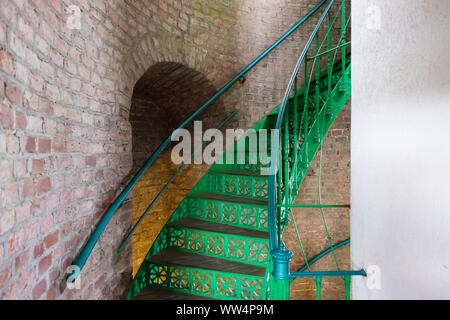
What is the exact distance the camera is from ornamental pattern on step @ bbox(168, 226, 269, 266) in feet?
8.11

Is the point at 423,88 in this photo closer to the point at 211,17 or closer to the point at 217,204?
the point at 217,204

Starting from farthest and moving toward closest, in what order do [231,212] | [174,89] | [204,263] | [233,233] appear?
[174,89] < [231,212] < [233,233] < [204,263]

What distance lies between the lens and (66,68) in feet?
4.89

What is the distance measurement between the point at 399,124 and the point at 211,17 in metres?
2.84

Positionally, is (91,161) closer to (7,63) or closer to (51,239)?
(51,239)

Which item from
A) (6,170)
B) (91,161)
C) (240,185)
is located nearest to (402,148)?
(6,170)

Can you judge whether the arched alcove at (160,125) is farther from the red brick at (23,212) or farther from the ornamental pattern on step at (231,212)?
the red brick at (23,212)

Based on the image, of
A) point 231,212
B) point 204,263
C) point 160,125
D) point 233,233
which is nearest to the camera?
point 204,263

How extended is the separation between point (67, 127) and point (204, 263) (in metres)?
1.47

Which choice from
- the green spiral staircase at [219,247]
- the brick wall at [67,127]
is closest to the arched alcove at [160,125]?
the brick wall at [67,127]

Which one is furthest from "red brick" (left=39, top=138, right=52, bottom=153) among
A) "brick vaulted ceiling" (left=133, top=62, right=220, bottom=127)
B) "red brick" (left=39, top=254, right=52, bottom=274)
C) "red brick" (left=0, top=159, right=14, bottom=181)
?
"brick vaulted ceiling" (left=133, top=62, right=220, bottom=127)

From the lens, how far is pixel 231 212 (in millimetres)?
2895

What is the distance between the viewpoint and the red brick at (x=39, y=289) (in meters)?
1.21

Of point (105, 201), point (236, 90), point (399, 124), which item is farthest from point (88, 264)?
point (236, 90)
